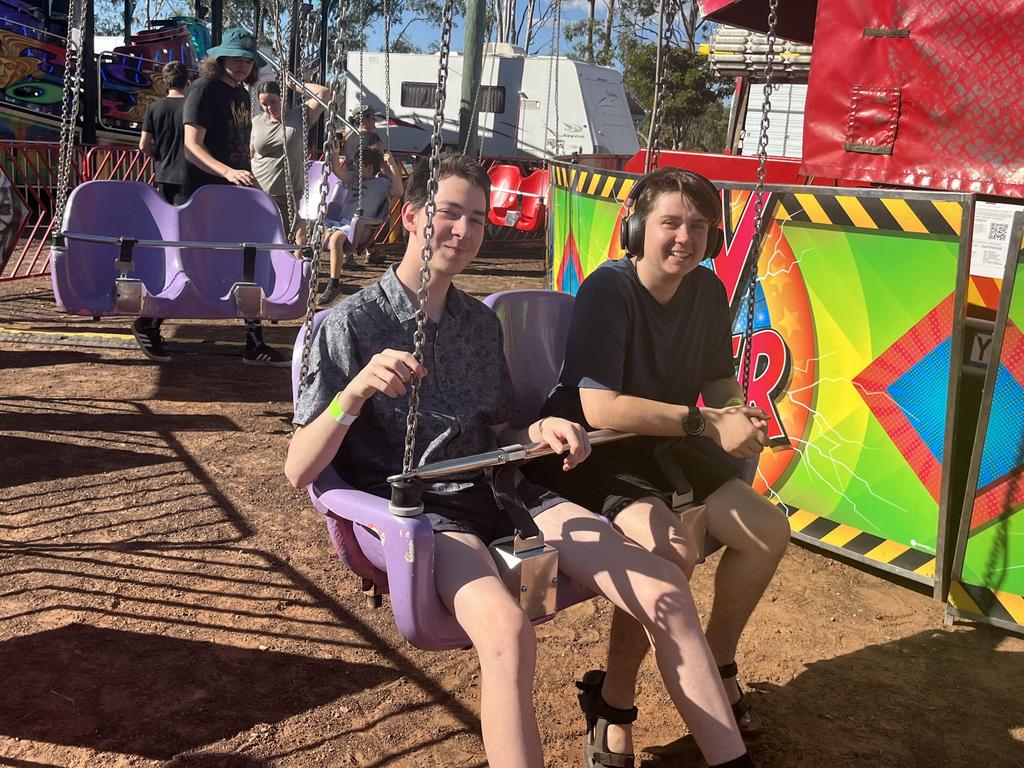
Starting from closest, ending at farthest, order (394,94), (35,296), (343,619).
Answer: (343,619) < (35,296) < (394,94)

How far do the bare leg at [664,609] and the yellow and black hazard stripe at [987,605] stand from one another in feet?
6.23

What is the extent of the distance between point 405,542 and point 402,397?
452 millimetres

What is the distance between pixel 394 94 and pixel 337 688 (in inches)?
757

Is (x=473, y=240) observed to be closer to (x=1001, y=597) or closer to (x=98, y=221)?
(x=1001, y=597)

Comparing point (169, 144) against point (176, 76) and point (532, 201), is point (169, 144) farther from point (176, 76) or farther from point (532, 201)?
point (532, 201)

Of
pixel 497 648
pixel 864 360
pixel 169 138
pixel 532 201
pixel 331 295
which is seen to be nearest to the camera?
pixel 497 648

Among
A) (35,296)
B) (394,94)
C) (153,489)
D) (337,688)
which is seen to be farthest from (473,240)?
(394,94)

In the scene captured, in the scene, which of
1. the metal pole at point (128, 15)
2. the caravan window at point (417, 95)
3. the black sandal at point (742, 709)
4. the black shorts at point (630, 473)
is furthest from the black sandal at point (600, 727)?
the metal pole at point (128, 15)

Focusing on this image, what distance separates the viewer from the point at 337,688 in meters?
3.07

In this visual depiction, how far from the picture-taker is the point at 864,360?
4.14 m

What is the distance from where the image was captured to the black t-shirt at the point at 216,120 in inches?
268

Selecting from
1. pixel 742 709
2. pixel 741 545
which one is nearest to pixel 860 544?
pixel 742 709

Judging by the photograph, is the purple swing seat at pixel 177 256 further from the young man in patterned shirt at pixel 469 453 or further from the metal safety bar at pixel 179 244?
the young man in patterned shirt at pixel 469 453

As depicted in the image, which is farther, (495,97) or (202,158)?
(495,97)
